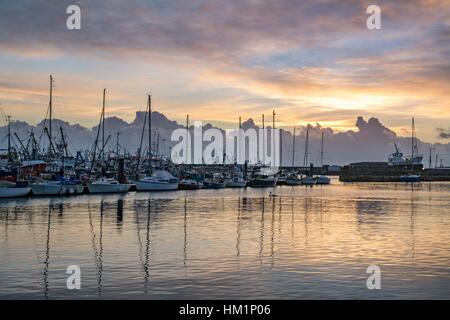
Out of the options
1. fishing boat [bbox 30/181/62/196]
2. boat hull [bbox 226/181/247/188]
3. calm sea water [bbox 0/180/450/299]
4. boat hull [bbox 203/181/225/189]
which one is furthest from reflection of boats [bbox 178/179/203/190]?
calm sea water [bbox 0/180/450/299]

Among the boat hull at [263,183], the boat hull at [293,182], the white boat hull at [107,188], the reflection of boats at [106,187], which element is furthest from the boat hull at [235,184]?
the reflection of boats at [106,187]

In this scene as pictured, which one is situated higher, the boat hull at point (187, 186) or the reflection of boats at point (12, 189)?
the reflection of boats at point (12, 189)

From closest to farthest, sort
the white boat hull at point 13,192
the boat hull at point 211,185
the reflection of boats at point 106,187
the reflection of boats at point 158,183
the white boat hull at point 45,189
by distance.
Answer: the white boat hull at point 13,192 → the white boat hull at point 45,189 → the reflection of boats at point 106,187 → the reflection of boats at point 158,183 → the boat hull at point 211,185

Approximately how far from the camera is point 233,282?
21000 millimetres

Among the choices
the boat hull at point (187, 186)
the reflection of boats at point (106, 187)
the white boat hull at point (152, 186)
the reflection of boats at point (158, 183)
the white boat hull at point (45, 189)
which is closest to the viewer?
the white boat hull at point (45, 189)

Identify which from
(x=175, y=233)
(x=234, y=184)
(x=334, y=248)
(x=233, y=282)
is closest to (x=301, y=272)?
(x=233, y=282)

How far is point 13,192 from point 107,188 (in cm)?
2145

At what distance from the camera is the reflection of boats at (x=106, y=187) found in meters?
94.3

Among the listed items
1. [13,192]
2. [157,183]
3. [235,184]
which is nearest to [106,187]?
[157,183]

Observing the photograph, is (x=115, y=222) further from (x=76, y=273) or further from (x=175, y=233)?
(x=76, y=273)

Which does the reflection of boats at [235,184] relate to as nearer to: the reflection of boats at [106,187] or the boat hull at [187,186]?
the boat hull at [187,186]

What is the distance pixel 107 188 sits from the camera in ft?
316

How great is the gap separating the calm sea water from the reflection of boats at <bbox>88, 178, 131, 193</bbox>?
46.4 meters
